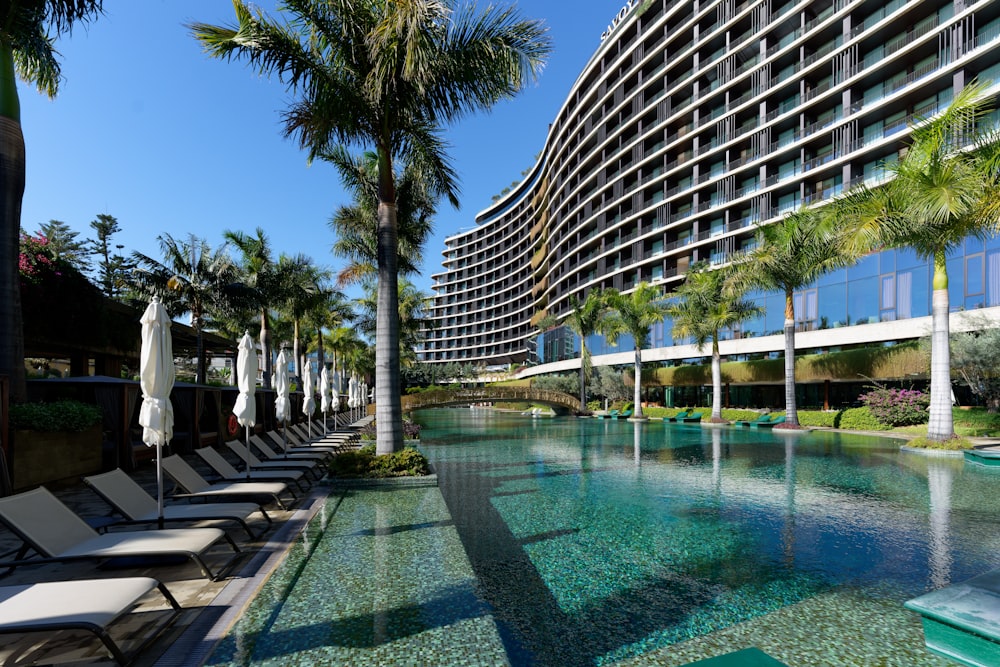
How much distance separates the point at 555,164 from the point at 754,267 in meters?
50.9

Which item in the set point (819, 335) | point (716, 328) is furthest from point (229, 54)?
point (819, 335)

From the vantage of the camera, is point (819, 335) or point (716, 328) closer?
point (716, 328)

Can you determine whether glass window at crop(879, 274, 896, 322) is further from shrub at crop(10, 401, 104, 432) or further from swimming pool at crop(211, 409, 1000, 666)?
shrub at crop(10, 401, 104, 432)

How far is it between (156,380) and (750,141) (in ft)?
151

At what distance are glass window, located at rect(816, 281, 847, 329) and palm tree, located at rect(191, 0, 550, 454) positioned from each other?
99.3 feet

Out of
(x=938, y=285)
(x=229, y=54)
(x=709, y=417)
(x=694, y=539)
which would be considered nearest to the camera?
(x=694, y=539)

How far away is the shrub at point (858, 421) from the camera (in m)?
23.7

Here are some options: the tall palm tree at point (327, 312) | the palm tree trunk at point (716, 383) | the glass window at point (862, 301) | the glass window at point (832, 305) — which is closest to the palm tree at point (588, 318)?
the palm tree trunk at point (716, 383)

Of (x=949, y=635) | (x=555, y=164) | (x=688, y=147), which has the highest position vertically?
(x=555, y=164)

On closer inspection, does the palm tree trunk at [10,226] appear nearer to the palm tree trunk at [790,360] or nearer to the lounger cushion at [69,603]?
the lounger cushion at [69,603]

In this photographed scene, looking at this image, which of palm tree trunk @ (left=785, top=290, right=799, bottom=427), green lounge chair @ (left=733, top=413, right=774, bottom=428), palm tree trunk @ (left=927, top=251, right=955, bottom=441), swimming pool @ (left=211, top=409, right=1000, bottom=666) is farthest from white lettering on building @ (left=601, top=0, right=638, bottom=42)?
swimming pool @ (left=211, top=409, right=1000, bottom=666)

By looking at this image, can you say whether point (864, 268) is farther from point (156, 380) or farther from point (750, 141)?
point (156, 380)

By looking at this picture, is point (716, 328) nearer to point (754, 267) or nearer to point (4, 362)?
point (754, 267)

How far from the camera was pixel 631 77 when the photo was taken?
171ft
